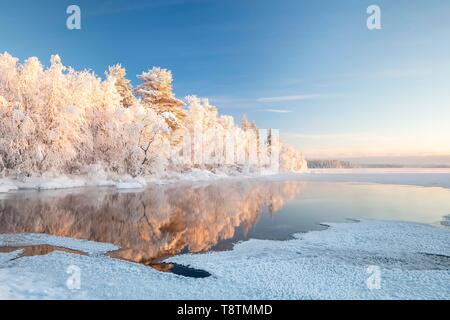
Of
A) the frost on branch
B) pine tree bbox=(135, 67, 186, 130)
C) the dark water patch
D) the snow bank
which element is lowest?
the dark water patch

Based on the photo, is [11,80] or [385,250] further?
[11,80]

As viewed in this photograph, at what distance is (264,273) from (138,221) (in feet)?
32.8

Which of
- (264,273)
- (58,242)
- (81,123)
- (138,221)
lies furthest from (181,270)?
(81,123)

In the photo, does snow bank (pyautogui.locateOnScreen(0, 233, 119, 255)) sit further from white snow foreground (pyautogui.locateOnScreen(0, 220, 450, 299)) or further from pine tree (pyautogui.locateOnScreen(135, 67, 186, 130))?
pine tree (pyautogui.locateOnScreen(135, 67, 186, 130))

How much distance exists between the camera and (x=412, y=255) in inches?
439

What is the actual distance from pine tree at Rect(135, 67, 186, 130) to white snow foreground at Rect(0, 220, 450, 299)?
47333mm

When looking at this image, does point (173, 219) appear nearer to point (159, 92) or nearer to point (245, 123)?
point (159, 92)

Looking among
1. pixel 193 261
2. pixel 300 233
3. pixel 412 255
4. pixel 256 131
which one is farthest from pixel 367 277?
pixel 256 131

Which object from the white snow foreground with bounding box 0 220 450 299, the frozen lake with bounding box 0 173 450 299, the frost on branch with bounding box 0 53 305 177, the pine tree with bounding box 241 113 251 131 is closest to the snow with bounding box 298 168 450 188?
the pine tree with bounding box 241 113 251 131

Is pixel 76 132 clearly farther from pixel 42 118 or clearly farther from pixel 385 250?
pixel 385 250

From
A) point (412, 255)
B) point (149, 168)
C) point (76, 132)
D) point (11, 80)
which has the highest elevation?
point (11, 80)

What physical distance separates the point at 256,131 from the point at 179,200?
75428mm

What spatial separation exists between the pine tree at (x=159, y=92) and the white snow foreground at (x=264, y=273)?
155 feet

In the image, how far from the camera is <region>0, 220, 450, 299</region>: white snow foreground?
7555mm
